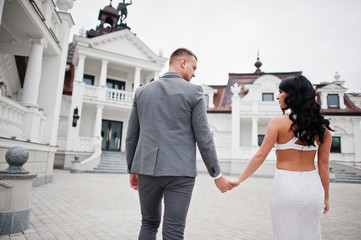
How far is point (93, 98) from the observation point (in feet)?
58.1

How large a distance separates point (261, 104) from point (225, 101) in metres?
3.75

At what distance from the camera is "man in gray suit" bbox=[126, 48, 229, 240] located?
1750 mm

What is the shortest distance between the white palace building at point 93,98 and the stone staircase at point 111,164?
146 millimetres

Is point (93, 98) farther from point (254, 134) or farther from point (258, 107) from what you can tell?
point (258, 107)

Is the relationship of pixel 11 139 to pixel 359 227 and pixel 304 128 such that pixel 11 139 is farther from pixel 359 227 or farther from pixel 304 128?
pixel 359 227

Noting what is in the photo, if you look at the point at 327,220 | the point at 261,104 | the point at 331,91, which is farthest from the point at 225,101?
the point at 327,220

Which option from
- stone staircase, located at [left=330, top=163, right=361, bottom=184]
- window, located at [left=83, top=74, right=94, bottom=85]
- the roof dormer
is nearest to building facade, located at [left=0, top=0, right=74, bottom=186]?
window, located at [left=83, top=74, right=94, bottom=85]

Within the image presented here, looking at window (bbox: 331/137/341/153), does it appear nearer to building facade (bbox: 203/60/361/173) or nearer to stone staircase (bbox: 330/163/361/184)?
building facade (bbox: 203/60/361/173)

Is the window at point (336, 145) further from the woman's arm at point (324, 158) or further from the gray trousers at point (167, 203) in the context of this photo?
the gray trousers at point (167, 203)

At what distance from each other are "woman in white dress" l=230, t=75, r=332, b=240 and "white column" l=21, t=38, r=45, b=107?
7.81m

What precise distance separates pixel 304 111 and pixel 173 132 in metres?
1.09

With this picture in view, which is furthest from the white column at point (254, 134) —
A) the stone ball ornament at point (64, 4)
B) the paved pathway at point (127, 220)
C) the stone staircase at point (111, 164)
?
the stone ball ornament at point (64, 4)

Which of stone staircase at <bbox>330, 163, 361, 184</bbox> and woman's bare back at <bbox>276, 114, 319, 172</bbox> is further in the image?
stone staircase at <bbox>330, 163, 361, 184</bbox>

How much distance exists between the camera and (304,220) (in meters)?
1.79
